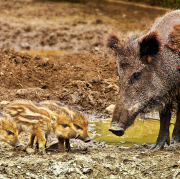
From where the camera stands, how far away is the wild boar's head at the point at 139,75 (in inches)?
215

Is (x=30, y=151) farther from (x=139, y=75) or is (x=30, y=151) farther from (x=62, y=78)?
(x=62, y=78)

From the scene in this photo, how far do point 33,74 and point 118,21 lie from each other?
756 cm

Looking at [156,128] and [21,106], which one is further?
[156,128]

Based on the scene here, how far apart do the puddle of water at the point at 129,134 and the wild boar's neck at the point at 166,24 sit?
4.59 feet

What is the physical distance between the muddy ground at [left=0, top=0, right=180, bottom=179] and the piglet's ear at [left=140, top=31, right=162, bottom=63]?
1245 millimetres

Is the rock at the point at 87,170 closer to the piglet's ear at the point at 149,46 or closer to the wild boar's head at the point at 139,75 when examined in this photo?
the wild boar's head at the point at 139,75

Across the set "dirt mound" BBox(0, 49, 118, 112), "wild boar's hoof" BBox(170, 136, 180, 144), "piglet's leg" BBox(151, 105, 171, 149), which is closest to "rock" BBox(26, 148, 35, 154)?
"piglet's leg" BBox(151, 105, 171, 149)

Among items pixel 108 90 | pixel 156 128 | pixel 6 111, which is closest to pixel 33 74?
pixel 108 90

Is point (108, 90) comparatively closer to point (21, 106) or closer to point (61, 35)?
point (21, 106)

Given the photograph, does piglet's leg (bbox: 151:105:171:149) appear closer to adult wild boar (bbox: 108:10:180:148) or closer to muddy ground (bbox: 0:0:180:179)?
muddy ground (bbox: 0:0:180:179)

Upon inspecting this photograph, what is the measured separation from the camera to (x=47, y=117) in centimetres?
538

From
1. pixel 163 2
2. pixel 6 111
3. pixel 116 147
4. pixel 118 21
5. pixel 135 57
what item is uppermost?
pixel 163 2

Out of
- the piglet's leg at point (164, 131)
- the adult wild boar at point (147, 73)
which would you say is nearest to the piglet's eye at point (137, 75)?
the adult wild boar at point (147, 73)

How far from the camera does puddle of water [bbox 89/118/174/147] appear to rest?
22.2 feet
